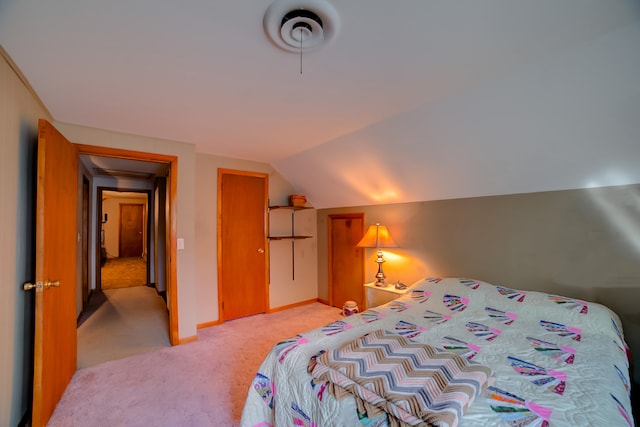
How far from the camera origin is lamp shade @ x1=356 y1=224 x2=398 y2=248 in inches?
131

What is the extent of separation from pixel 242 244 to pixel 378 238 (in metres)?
1.85

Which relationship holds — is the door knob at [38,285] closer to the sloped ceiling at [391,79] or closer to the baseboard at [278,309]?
the sloped ceiling at [391,79]

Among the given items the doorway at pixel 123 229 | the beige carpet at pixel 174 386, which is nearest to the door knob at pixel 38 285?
the beige carpet at pixel 174 386

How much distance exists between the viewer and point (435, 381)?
1119 millimetres

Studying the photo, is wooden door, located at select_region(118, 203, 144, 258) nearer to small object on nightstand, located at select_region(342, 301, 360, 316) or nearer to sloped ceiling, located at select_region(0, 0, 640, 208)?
sloped ceiling, located at select_region(0, 0, 640, 208)

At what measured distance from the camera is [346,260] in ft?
13.4

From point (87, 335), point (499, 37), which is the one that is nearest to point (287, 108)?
point (499, 37)

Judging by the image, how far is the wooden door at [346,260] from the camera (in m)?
3.91

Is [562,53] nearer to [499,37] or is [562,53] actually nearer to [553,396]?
[499,37]

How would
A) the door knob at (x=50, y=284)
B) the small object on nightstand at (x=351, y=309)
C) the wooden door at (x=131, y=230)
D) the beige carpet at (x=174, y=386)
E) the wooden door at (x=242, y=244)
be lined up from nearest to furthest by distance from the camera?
the door knob at (x=50, y=284) → the beige carpet at (x=174, y=386) → the small object on nightstand at (x=351, y=309) → the wooden door at (x=242, y=244) → the wooden door at (x=131, y=230)

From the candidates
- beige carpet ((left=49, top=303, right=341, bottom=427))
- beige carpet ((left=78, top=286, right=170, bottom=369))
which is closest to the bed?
beige carpet ((left=49, top=303, right=341, bottom=427))

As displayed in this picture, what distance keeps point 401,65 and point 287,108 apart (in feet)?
3.10

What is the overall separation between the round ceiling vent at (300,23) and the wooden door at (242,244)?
2.56m

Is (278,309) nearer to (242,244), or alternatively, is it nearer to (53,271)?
(242,244)
